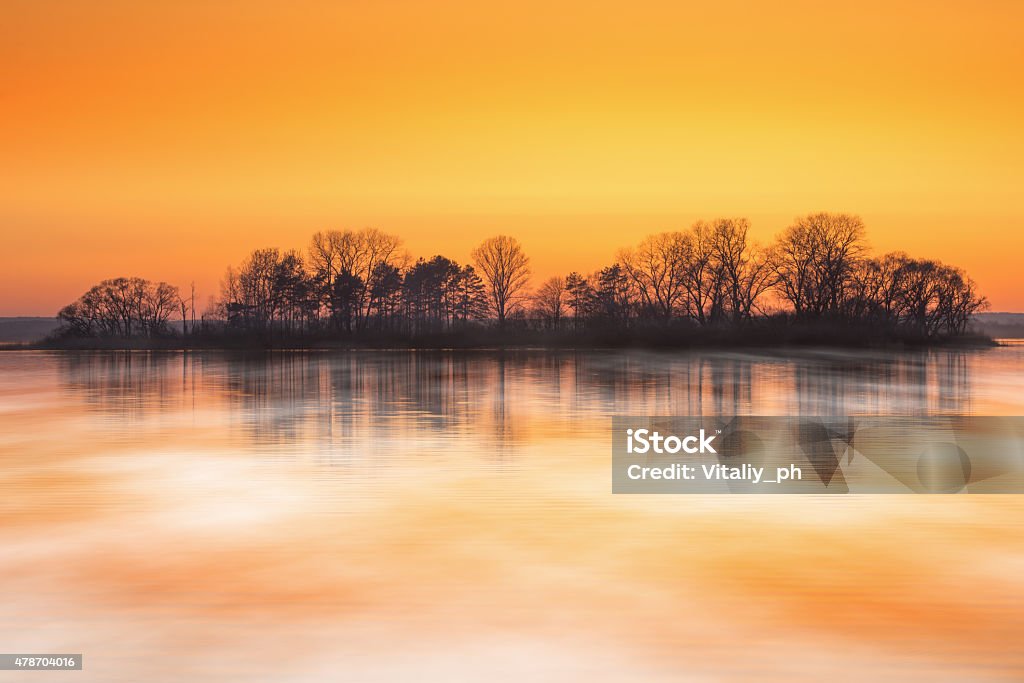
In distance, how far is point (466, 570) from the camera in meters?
6.84

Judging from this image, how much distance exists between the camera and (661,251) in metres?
87.9

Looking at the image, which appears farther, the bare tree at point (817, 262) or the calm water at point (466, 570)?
the bare tree at point (817, 262)

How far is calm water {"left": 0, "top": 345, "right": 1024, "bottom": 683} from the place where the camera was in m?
5.07

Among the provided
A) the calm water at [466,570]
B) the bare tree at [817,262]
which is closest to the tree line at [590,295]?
the bare tree at [817,262]

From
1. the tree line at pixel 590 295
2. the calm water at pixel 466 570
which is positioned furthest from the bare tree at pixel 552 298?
the calm water at pixel 466 570

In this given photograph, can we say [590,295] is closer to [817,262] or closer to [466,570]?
[817,262]

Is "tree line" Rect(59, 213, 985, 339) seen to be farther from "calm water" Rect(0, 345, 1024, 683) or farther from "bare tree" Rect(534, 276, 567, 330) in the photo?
"calm water" Rect(0, 345, 1024, 683)

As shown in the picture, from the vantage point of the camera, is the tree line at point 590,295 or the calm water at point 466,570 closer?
the calm water at point 466,570

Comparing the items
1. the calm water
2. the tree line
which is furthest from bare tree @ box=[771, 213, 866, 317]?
the calm water

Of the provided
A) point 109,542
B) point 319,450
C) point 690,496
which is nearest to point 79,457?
point 319,450

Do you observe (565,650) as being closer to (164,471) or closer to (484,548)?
(484,548)

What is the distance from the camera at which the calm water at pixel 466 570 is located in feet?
16.6

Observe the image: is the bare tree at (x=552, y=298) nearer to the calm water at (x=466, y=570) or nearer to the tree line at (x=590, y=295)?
the tree line at (x=590, y=295)

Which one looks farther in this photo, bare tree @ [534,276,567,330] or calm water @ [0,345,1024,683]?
bare tree @ [534,276,567,330]
